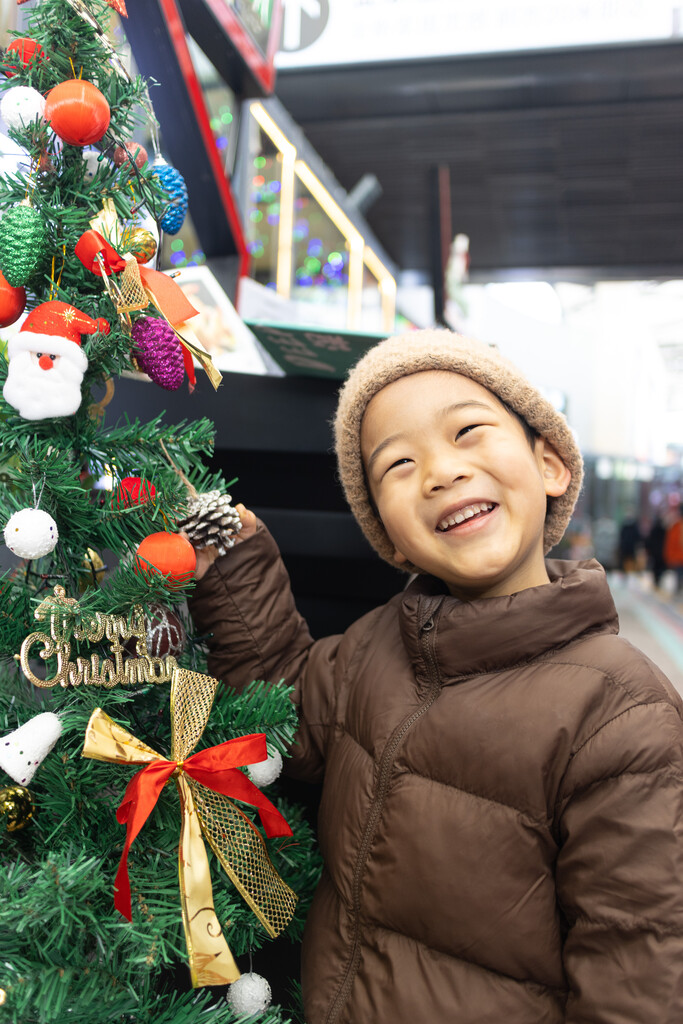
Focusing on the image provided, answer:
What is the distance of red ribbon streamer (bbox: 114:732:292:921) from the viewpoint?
2.20 feet

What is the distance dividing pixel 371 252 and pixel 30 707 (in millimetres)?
5825

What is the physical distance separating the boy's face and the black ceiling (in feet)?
12.1

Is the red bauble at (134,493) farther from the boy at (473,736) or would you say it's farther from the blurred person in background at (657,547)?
the blurred person in background at (657,547)

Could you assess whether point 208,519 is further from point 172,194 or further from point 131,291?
point 172,194

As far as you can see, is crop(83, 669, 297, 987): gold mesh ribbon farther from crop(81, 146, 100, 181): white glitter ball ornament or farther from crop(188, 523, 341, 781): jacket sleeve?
crop(81, 146, 100, 181): white glitter ball ornament

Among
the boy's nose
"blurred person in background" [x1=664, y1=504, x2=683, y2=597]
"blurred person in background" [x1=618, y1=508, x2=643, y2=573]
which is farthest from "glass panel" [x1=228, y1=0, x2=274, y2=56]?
"blurred person in background" [x1=618, y1=508, x2=643, y2=573]

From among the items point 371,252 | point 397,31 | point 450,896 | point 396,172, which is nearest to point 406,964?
point 450,896

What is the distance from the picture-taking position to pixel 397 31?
153 inches

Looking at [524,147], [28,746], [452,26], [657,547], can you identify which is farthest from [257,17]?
[657,547]

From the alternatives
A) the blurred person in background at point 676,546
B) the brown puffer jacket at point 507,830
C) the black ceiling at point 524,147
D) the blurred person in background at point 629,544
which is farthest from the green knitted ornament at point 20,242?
the blurred person in background at point 629,544

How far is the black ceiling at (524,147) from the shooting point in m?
4.09

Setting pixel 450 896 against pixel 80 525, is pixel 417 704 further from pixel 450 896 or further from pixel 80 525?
pixel 80 525

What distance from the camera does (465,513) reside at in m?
0.91

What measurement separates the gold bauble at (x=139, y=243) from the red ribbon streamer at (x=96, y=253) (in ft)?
A: 0.07
